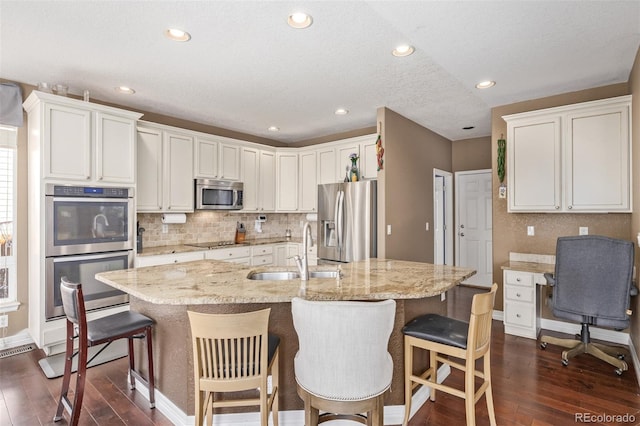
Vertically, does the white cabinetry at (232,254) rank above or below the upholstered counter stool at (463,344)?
above

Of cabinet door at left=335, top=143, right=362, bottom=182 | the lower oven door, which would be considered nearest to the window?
the lower oven door

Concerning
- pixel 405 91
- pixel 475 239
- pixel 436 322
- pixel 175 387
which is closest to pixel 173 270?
pixel 175 387

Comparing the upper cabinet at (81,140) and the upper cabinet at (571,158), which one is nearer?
the upper cabinet at (81,140)

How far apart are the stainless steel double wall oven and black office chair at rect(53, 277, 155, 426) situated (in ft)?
4.23

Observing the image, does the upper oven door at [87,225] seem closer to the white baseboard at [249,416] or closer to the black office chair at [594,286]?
the white baseboard at [249,416]

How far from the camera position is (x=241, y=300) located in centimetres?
177

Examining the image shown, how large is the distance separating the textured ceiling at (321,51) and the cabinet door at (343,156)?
671mm

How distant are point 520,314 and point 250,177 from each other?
3953mm

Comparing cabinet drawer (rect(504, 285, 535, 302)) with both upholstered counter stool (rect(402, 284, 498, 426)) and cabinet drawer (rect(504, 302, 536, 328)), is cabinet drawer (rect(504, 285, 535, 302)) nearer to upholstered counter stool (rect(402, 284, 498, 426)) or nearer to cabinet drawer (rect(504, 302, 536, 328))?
cabinet drawer (rect(504, 302, 536, 328))

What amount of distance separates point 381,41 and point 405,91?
1.12 meters

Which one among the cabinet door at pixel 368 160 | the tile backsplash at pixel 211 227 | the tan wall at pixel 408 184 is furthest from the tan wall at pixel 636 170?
the tile backsplash at pixel 211 227

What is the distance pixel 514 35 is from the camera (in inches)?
97.2

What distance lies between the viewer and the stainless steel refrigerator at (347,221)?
4152 millimetres

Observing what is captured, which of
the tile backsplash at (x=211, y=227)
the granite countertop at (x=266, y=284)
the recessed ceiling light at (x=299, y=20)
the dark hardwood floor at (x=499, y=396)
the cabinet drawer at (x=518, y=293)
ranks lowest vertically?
the dark hardwood floor at (x=499, y=396)
